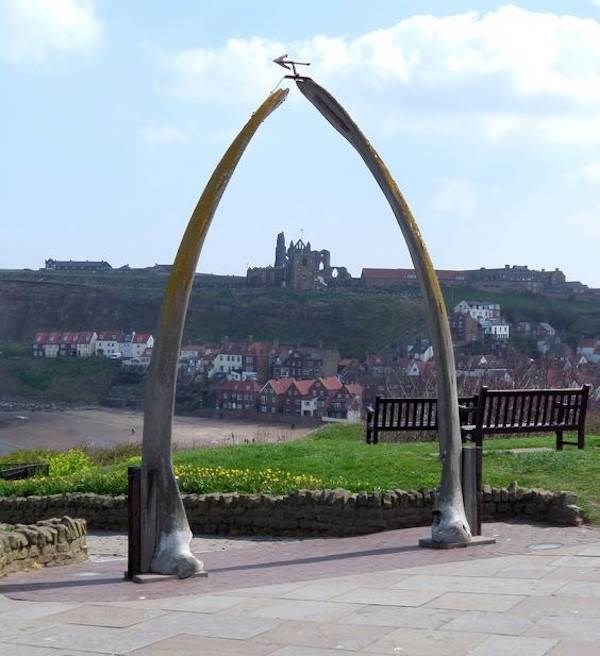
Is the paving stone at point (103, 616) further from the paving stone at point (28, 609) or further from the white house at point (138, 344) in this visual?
the white house at point (138, 344)

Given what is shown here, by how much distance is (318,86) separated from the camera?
10141 mm

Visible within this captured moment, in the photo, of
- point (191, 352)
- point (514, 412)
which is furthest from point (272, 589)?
point (191, 352)

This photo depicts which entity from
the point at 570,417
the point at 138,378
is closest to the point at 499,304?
the point at 138,378

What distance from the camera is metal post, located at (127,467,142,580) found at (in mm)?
9141

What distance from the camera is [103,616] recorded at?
757 centimetres

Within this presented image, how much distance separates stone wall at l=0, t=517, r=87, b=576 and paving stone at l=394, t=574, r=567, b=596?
3.51m

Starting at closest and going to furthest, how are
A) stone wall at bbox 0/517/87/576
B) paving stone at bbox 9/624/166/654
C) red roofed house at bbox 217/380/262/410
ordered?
paving stone at bbox 9/624/166/654 → stone wall at bbox 0/517/87/576 → red roofed house at bbox 217/380/262/410

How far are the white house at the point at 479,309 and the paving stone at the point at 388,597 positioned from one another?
119607 millimetres

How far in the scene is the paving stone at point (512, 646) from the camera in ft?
20.2

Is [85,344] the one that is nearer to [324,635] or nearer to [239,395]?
[239,395]

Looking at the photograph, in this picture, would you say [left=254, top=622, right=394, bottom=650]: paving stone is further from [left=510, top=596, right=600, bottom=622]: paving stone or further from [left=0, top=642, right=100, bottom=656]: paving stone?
[left=0, top=642, right=100, bottom=656]: paving stone

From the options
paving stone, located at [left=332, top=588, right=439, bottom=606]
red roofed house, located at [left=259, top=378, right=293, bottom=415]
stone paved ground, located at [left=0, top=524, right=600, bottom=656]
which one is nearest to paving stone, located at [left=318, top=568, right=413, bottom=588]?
stone paved ground, located at [left=0, top=524, right=600, bottom=656]

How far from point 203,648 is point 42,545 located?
423 centimetres

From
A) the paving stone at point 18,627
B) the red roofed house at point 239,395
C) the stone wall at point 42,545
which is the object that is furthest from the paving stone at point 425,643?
the red roofed house at point 239,395
